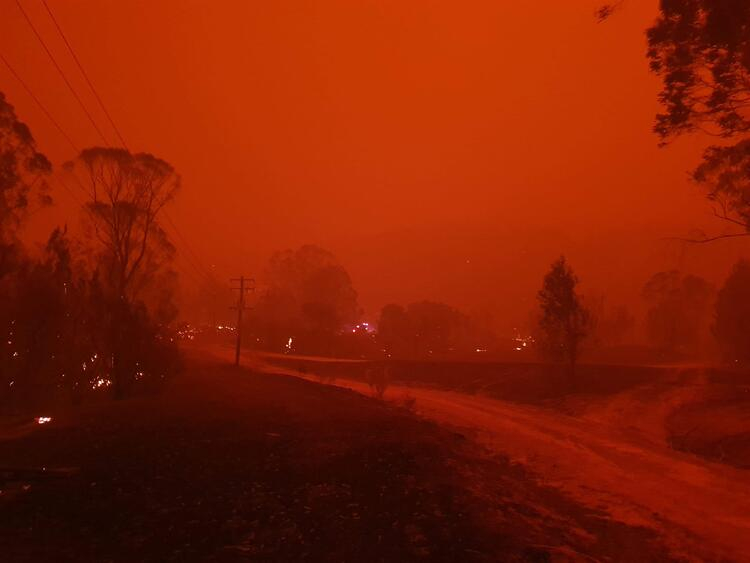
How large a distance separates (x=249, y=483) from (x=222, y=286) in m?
132

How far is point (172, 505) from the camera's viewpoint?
9.85m

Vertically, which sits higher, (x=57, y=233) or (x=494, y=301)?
(x=494, y=301)

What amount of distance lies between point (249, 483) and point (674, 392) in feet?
95.6

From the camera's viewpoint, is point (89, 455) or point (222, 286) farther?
point (222, 286)

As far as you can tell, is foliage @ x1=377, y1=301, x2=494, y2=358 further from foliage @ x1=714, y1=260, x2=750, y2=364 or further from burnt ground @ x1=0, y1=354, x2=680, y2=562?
burnt ground @ x1=0, y1=354, x2=680, y2=562

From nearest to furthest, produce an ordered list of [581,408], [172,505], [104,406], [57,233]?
[172,505] → [104,406] → [57,233] → [581,408]

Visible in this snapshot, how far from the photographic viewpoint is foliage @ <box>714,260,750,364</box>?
173 feet

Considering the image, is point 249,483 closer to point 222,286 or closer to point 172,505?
point 172,505

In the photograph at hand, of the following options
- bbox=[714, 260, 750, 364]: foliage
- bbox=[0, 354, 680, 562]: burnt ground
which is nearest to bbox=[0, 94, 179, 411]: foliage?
bbox=[0, 354, 680, 562]: burnt ground

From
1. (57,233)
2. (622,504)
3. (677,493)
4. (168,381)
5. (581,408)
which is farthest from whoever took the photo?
(581,408)

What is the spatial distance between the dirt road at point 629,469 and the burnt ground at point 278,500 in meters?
0.67

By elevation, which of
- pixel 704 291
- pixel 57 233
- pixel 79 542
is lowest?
pixel 79 542

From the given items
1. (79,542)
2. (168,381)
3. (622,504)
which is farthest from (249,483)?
(168,381)

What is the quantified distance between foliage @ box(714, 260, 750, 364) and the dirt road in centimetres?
2700
